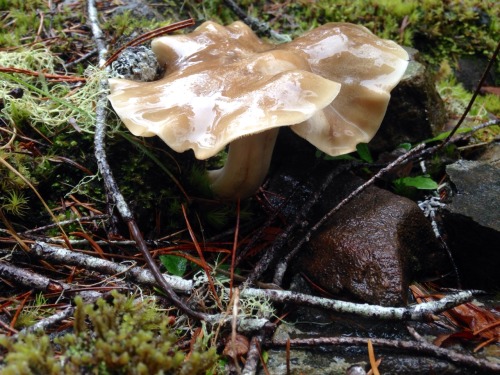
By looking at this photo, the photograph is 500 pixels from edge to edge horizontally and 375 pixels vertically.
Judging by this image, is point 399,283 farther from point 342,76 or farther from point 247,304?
point 342,76

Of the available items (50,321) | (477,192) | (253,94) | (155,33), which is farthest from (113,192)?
(477,192)

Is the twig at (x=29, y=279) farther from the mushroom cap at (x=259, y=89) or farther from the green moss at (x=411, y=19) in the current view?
the green moss at (x=411, y=19)

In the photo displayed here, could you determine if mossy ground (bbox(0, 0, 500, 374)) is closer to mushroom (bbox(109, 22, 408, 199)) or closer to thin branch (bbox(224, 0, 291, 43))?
mushroom (bbox(109, 22, 408, 199))

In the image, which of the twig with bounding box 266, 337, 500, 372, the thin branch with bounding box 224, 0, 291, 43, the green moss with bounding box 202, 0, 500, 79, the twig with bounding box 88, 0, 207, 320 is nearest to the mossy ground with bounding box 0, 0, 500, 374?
the twig with bounding box 88, 0, 207, 320

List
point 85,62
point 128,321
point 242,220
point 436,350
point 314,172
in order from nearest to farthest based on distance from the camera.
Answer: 1. point 128,321
2. point 436,350
3. point 242,220
4. point 314,172
5. point 85,62

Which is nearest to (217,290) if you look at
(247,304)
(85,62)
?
(247,304)

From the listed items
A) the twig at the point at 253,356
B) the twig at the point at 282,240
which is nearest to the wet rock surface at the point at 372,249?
the twig at the point at 282,240
